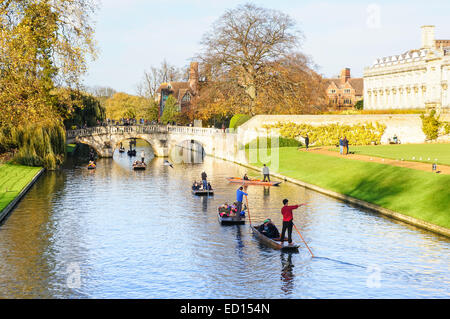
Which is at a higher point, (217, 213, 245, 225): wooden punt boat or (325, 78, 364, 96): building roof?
(325, 78, 364, 96): building roof

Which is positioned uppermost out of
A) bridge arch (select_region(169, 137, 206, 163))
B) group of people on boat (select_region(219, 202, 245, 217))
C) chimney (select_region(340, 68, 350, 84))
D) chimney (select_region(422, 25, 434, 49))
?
chimney (select_region(422, 25, 434, 49))

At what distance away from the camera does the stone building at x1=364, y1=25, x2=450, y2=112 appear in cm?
9931

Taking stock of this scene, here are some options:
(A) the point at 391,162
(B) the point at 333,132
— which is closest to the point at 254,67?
(B) the point at 333,132

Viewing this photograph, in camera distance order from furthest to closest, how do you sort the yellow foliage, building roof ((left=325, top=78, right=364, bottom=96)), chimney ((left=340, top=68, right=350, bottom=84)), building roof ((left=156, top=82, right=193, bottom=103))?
1. chimney ((left=340, top=68, right=350, bottom=84))
2. building roof ((left=325, top=78, right=364, bottom=96))
3. building roof ((left=156, top=82, right=193, bottom=103))
4. the yellow foliage

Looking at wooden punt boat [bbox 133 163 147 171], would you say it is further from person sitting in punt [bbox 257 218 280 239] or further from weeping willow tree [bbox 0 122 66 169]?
person sitting in punt [bbox 257 218 280 239]

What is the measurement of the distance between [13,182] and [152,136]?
39.0 meters

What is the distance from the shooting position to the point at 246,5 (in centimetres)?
8038

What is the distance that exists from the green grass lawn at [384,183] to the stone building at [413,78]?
48411 millimetres

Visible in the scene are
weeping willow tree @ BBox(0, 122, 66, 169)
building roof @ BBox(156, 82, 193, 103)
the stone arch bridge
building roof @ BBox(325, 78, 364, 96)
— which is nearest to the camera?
weeping willow tree @ BBox(0, 122, 66, 169)

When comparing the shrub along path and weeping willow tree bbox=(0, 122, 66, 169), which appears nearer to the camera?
the shrub along path

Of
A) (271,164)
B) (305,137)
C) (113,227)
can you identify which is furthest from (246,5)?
(113,227)

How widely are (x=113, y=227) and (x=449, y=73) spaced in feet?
260

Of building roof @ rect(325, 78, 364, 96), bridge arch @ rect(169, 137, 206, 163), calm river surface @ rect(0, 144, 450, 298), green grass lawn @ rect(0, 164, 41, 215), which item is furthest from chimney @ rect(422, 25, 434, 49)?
calm river surface @ rect(0, 144, 450, 298)

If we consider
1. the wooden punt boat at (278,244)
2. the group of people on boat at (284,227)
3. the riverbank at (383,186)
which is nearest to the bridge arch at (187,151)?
the riverbank at (383,186)
